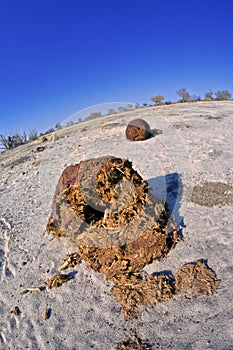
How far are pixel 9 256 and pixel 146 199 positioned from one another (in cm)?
270

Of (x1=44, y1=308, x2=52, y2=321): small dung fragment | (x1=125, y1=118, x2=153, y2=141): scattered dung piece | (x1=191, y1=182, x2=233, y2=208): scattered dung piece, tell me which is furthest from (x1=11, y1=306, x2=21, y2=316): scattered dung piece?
(x1=125, y1=118, x2=153, y2=141): scattered dung piece

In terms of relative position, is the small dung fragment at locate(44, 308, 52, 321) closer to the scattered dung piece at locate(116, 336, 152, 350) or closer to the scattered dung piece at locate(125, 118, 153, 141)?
the scattered dung piece at locate(116, 336, 152, 350)

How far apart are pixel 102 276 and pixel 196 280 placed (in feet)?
4.45

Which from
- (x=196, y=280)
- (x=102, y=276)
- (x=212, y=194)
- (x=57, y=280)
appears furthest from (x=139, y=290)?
(x=212, y=194)

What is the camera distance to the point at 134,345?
9.91 ft

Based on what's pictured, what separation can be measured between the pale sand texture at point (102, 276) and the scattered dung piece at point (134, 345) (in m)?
0.06

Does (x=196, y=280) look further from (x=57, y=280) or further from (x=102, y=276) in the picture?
(x=57, y=280)

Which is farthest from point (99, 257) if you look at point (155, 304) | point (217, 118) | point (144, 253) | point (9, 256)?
point (217, 118)

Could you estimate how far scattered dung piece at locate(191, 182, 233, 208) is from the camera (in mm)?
5527

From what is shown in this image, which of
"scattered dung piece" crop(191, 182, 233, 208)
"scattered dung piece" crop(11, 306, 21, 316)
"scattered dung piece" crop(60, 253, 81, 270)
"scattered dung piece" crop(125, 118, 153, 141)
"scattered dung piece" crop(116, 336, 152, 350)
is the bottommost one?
"scattered dung piece" crop(116, 336, 152, 350)

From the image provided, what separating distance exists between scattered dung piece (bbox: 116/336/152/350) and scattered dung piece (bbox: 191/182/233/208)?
3086 millimetres

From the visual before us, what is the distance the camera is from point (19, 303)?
3.93m

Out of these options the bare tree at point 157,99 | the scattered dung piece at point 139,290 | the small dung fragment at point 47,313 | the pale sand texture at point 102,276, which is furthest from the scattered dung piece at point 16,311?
the bare tree at point 157,99

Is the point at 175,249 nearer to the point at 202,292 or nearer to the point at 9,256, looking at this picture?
the point at 202,292
